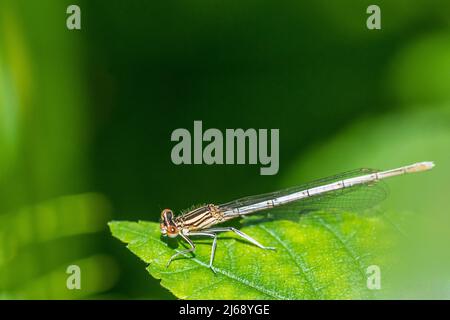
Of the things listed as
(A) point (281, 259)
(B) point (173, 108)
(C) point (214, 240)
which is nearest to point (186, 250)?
(C) point (214, 240)

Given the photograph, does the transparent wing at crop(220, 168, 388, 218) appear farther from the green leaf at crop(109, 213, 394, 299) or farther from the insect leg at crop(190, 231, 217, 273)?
the insect leg at crop(190, 231, 217, 273)

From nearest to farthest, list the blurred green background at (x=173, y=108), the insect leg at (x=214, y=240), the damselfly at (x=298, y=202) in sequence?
the insect leg at (x=214, y=240) → the damselfly at (x=298, y=202) → the blurred green background at (x=173, y=108)

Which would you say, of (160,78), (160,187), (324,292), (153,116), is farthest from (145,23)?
(324,292)

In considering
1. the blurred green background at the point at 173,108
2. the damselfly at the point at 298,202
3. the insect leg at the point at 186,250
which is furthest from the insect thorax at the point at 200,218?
the blurred green background at the point at 173,108

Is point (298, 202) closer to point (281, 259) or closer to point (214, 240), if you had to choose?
point (281, 259)

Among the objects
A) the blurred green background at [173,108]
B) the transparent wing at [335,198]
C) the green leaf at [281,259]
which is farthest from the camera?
the blurred green background at [173,108]

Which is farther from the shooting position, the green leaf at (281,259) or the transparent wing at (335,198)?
the transparent wing at (335,198)

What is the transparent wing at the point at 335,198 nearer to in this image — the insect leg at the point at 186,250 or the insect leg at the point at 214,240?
the insect leg at the point at 214,240
